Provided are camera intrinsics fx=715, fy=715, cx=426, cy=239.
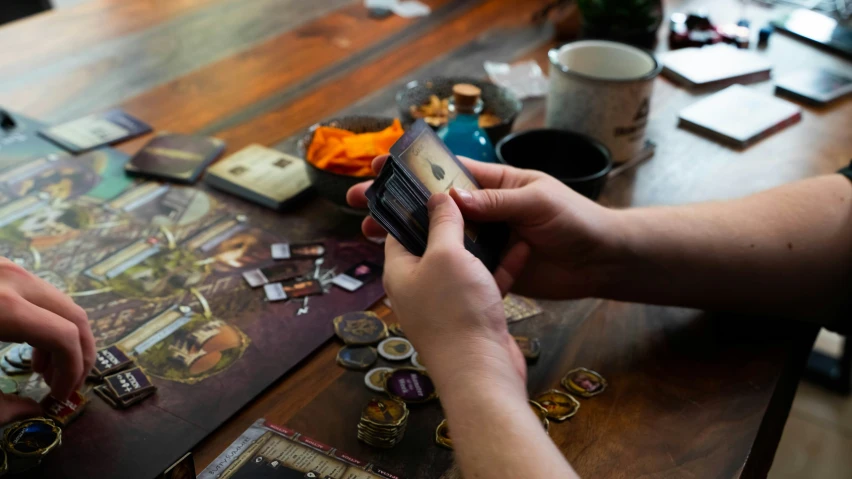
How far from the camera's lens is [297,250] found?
100 cm

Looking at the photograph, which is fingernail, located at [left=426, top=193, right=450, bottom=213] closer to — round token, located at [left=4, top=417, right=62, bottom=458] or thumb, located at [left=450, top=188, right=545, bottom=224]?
thumb, located at [left=450, top=188, right=545, bottom=224]

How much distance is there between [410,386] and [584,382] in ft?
0.65

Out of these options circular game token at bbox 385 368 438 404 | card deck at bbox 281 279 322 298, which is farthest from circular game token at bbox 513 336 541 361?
card deck at bbox 281 279 322 298

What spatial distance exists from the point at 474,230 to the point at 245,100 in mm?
722

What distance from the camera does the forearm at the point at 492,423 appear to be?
2.00ft

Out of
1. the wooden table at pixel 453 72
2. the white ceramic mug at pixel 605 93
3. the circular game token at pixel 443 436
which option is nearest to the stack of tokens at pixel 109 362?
the wooden table at pixel 453 72

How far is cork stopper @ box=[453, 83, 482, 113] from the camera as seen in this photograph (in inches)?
41.9

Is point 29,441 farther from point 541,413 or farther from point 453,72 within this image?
point 453,72

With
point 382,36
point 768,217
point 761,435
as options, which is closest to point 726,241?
point 768,217

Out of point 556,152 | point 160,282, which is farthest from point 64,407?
point 556,152

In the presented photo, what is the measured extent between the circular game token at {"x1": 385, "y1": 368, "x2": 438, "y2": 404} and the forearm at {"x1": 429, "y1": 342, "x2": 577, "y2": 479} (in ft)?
0.29

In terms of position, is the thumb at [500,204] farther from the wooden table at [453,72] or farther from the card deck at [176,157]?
the card deck at [176,157]

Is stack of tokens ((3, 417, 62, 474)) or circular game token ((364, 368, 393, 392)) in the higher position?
stack of tokens ((3, 417, 62, 474))

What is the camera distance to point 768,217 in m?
0.95
